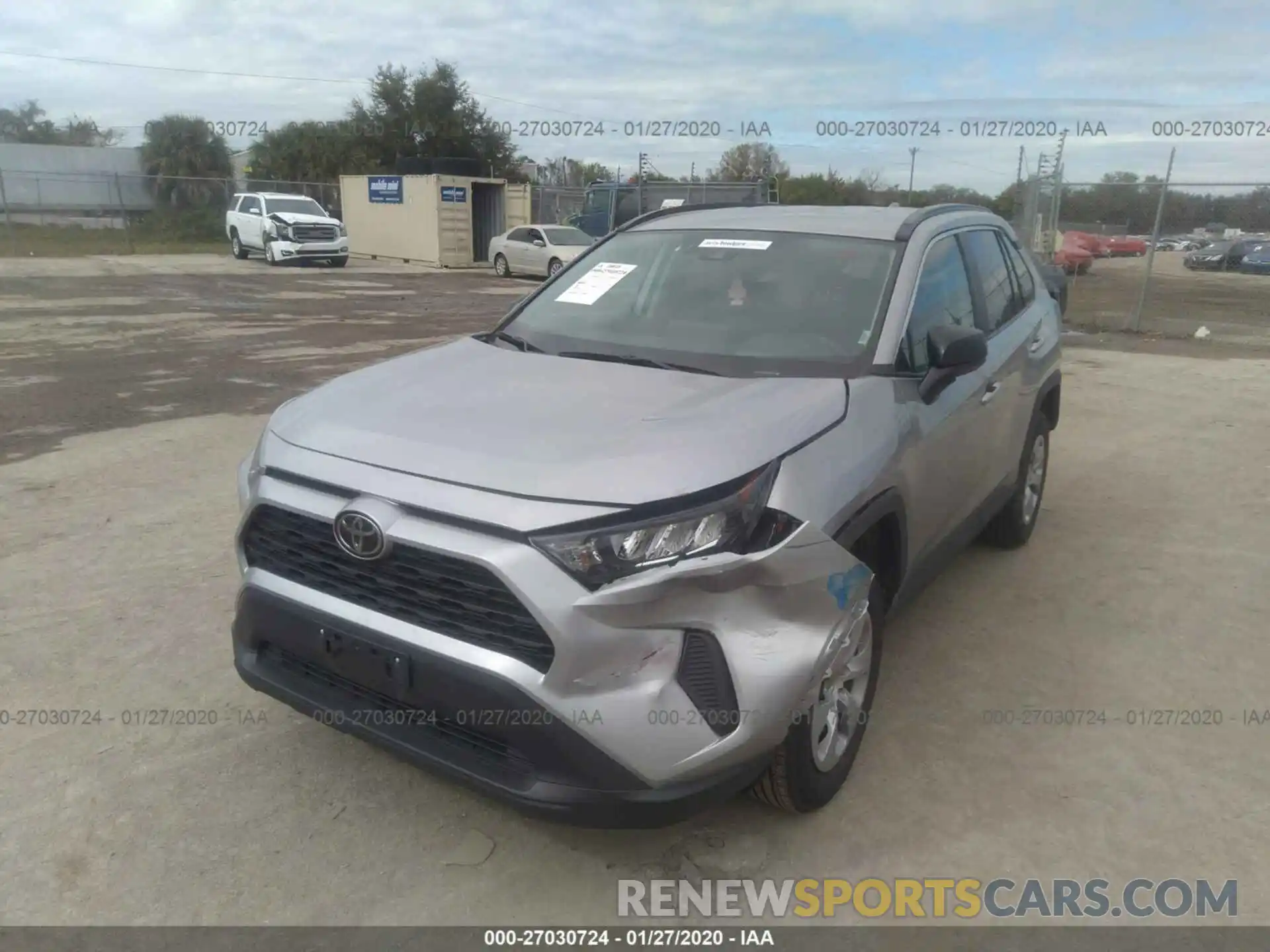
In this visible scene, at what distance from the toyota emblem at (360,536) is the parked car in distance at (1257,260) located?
1771 centimetres

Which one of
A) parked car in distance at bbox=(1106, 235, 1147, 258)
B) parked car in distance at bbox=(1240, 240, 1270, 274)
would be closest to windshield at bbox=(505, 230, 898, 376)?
parked car in distance at bbox=(1106, 235, 1147, 258)

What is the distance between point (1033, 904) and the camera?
2607 mm

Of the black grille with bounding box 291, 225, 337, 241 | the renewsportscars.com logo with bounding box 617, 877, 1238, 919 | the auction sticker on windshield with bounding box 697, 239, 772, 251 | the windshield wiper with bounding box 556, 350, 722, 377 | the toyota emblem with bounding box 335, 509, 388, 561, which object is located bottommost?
the renewsportscars.com logo with bounding box 617, 877, 1238, 919

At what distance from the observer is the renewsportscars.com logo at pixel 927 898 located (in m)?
2.58

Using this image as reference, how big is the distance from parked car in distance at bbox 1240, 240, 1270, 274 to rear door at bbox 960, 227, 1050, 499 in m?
14.0

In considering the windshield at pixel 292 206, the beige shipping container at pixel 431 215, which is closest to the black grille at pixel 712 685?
the windshield at pixel 292 206

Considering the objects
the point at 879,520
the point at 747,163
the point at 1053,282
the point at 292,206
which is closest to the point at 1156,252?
the point at 1053,282

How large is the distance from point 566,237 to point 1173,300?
43.7 feet

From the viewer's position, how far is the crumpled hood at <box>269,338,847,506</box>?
2355mm

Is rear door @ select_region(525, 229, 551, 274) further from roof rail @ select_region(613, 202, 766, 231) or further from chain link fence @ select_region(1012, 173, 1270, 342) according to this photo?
roof rail @ select_region(613, 202, 766, 231)

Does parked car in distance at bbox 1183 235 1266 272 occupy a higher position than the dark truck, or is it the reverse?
the dark truck

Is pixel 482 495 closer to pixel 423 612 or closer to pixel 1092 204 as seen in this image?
pixel 423 612

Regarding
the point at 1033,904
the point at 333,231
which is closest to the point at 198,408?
the point at 1033,904

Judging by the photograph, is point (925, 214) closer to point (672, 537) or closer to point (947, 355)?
point (947, 355)
